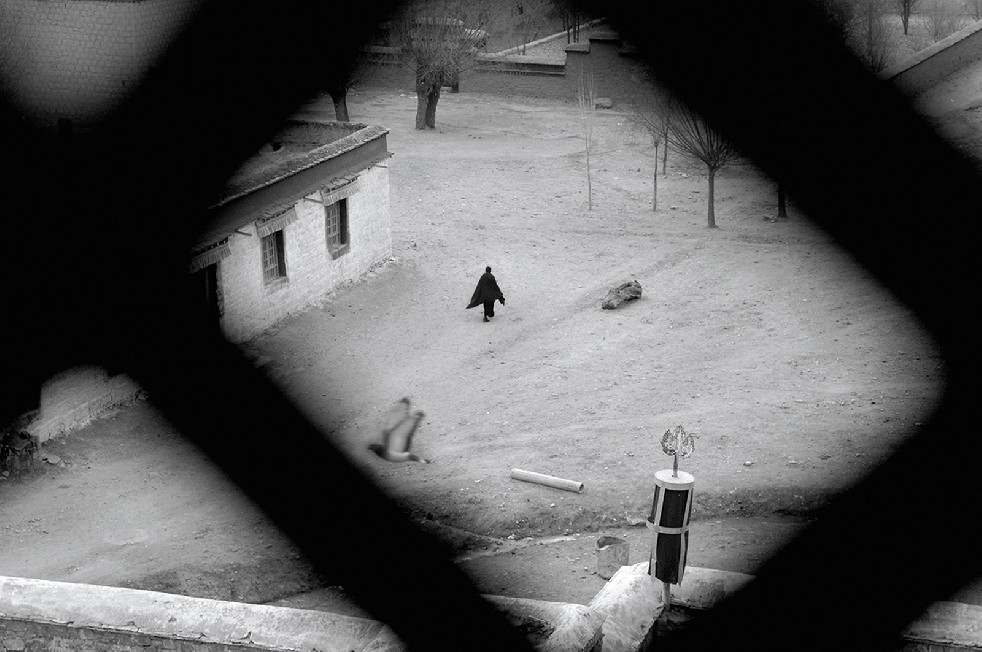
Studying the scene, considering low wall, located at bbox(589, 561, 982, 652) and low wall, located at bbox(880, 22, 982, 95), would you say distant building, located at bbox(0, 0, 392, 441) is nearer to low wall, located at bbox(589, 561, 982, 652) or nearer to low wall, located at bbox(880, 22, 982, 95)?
low wall, located at bbox(880, 22, 982, 95)

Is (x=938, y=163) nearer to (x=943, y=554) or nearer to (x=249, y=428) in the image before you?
(x=249, y=428)

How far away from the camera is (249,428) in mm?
1034

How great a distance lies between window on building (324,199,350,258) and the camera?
8.80m

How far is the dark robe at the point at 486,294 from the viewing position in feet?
26.4

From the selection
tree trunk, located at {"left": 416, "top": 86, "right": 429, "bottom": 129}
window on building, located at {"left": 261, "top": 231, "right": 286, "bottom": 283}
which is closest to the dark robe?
window on building, located at {"left": 261, "top": 231, "right": 286, "bottom": 283}

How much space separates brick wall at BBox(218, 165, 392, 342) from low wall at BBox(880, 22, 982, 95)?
5.43 m

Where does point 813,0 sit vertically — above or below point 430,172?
above

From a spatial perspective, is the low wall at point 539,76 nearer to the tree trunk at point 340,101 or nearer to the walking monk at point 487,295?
the tree trunk at point 340,101

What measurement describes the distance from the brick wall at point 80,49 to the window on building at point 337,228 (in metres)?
7.82

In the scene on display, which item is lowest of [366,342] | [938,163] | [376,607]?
[366,342]

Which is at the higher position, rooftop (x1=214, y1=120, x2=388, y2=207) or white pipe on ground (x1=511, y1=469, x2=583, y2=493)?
rooftop (x1=214, y1=120, x2=388, y2=207)

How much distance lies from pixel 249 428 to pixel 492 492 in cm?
452

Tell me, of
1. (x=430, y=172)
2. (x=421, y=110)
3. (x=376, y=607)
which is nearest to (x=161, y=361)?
(x=376, y=607)

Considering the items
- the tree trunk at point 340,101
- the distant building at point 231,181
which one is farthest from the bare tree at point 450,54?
the distant building at point 231,181
